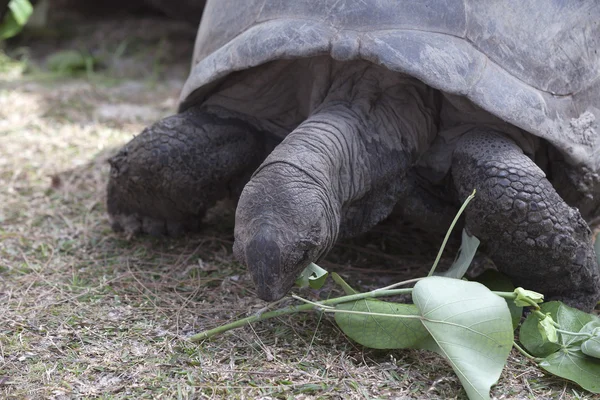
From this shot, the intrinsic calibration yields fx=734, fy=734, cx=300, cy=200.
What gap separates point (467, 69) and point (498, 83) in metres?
0.14

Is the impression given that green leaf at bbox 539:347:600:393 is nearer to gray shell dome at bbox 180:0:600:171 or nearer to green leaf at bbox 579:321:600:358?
green leaf at bbox 579:321:600:358

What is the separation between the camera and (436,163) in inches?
123

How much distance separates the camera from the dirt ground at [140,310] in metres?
2.35

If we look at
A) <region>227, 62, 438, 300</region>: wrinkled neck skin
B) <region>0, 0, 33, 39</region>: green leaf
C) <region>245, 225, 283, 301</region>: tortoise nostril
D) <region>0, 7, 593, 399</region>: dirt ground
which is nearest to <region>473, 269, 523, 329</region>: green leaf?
<region>0, 7, 593, 399</region>: dirt ground

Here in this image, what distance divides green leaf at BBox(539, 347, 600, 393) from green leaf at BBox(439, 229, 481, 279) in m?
0.42

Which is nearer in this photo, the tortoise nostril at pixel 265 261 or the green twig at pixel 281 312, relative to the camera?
the tortoise nostril at pixel 265 261

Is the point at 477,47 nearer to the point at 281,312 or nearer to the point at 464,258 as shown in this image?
the point at 464,258

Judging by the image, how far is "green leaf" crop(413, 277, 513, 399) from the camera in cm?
227

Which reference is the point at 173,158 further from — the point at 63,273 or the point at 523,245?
the point at 523,245

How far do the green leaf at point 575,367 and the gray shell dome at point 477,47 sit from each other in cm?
86

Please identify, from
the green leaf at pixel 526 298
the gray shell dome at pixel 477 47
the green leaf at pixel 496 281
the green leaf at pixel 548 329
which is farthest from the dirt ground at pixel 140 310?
the gray shell dome at pixel 477 47

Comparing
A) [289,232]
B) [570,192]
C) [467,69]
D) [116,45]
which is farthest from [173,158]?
[116,45]

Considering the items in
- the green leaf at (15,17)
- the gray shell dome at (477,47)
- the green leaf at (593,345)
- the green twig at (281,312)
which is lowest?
the green leaf at (15,17)

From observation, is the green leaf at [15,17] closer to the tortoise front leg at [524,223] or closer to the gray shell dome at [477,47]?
the gray shell dome at [477,47]
